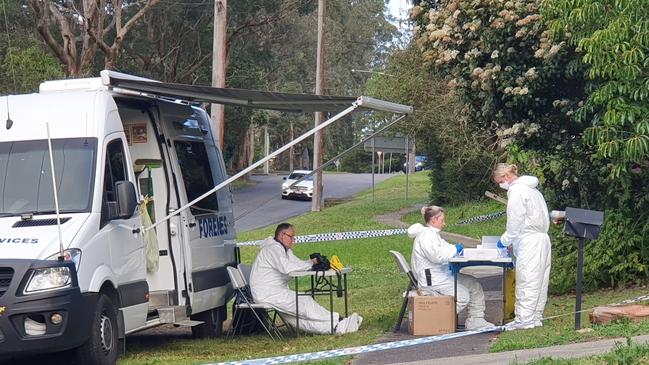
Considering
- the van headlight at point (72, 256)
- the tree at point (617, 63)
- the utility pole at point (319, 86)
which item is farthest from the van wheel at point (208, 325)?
the utility pole at point (319, 86)

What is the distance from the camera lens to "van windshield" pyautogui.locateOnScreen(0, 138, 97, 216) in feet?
29.4

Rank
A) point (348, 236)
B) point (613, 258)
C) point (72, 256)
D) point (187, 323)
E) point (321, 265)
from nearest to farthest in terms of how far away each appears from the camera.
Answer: point (72, 256)
point (187, 323)
point (321, 265)
point (613, 258)
point (348, 236)

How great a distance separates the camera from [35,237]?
8367 millimetres

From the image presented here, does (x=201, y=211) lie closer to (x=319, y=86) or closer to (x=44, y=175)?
(x=44, y=175)

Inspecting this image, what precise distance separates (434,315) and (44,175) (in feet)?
13.6

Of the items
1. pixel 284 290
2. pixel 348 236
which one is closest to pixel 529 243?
pixel 284 290

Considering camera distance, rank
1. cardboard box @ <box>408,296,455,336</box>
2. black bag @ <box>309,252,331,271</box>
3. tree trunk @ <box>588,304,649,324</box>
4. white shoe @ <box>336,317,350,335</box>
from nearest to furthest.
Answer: tree trunk @ <box>588,304,649,324</box> < cardboard box @ <box>408,296,455,336</box> < black bag @ <box>309,252,331,271</box> < white shoe @ <box>336,317,350,335</box>

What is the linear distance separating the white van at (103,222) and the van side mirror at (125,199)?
1cm

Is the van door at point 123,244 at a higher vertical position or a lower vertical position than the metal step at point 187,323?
higher

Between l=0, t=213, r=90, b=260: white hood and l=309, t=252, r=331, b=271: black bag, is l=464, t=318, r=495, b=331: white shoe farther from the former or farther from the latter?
l=0, t=213, r=90, b=260: white hood

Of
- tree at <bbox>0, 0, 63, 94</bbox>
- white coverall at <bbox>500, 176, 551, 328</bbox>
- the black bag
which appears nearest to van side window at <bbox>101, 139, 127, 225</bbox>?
the black bag

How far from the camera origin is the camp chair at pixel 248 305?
1116 centimetres

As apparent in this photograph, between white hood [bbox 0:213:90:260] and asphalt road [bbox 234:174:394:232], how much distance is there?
1734 cm

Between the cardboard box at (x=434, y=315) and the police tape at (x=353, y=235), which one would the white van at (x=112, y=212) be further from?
the police tape at (x=353, y=235)
